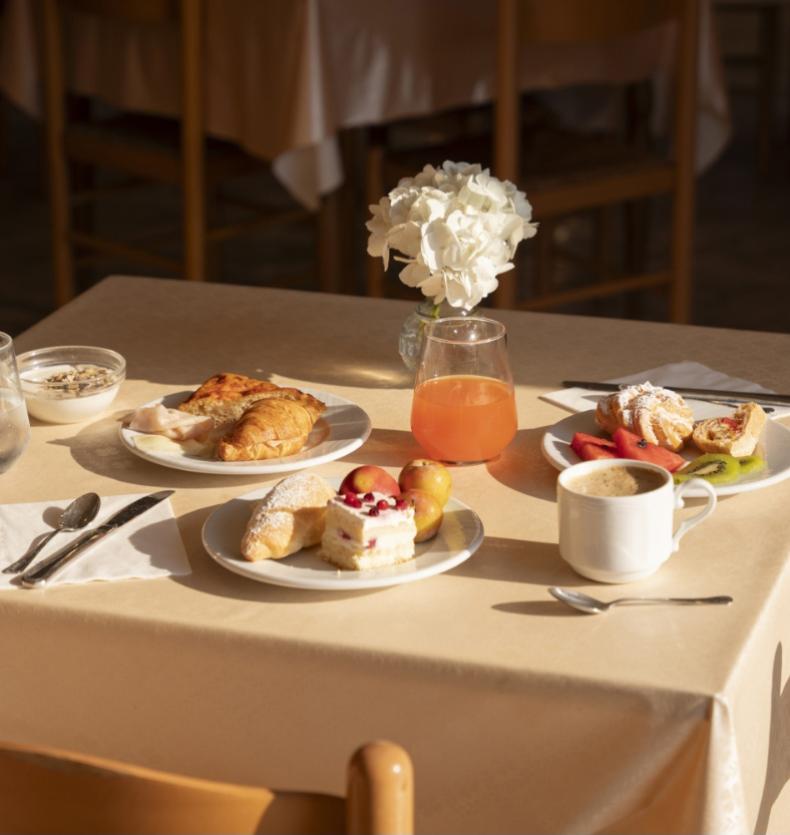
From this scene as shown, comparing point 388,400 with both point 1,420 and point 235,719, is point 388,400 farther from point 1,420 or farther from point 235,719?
point 235,719

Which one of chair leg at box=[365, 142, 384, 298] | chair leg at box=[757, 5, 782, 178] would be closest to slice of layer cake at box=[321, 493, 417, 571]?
chair leg at box=[365, 142, 384, 298]

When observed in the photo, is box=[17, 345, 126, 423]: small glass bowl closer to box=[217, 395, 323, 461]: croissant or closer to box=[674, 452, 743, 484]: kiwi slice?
box=[217, 395, 323, 461]: croissant

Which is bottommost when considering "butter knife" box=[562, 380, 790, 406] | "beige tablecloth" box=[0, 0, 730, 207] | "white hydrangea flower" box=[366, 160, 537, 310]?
"butter knife" box=[562, 380, 790, 406]

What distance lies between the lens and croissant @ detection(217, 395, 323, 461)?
1171mm

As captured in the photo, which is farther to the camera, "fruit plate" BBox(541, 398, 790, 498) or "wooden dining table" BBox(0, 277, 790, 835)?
"fruit plate" BBox(541, 398, 790, 498)

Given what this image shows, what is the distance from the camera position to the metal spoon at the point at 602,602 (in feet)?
3.08

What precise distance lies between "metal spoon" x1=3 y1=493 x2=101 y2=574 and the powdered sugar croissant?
45cm

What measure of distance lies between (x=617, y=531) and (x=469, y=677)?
157 mm

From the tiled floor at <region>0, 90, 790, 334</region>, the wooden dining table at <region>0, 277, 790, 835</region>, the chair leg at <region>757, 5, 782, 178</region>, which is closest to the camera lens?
the wooden dining table at <region>0, 277, 790, 835</region>

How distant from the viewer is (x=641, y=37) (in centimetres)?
310

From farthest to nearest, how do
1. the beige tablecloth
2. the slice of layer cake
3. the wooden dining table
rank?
the beige tablecloth < the slice of layer cake < the wooden dining table

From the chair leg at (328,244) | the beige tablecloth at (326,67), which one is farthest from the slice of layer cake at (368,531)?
the chair leg at (328,244)

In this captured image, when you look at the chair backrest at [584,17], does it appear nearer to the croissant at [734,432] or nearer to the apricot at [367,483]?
the croissant at [734,432]

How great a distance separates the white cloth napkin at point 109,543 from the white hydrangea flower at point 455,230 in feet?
1.15
